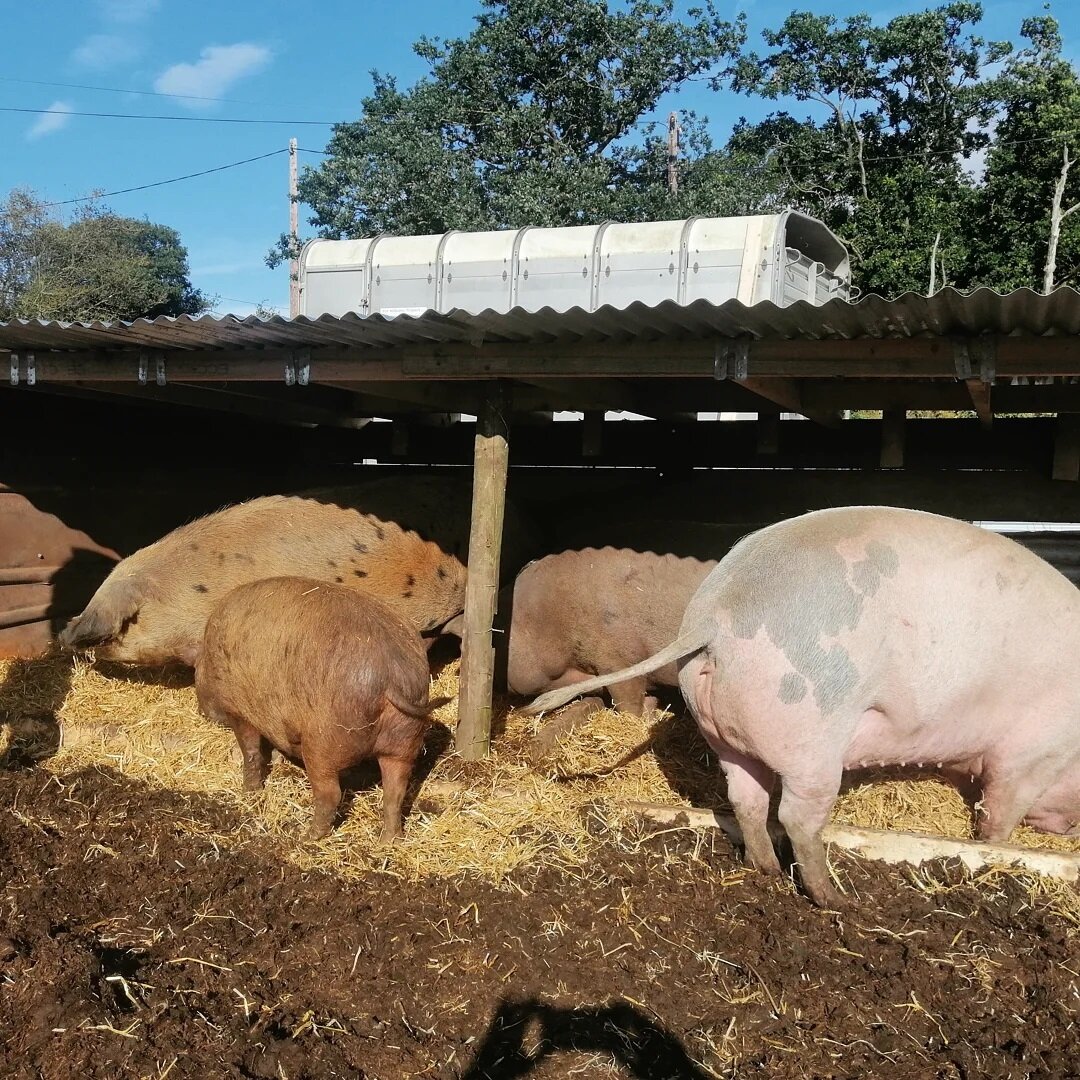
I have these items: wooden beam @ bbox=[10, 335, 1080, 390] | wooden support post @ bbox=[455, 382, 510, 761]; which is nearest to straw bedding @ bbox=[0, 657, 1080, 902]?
wooden support post @ bbox=[455, 382, 510, 761]

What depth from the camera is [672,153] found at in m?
22.6

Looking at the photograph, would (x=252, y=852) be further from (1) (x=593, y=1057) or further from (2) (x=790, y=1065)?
(2) (x=790, y=1065)

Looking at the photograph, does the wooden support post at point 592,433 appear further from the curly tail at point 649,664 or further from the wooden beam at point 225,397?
the curly tail at point 649,664

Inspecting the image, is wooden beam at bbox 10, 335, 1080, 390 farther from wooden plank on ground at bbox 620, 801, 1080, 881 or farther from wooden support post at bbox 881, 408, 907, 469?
wooden support post at bbox 881, 408, 907, 469

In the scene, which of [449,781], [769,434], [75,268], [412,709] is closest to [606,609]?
[449,781]

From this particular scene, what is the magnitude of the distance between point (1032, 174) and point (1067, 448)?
1831 centimetres

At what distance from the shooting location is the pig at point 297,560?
5766mm

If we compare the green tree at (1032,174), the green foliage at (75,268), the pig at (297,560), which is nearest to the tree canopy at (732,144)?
the green tree at (1032,174)

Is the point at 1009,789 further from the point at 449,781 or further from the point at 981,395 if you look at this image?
the point at 449,781

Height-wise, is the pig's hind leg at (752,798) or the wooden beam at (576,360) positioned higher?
the wooden beam at (576,360)

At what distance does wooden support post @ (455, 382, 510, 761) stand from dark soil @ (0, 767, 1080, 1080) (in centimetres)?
125

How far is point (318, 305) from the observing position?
10.4m

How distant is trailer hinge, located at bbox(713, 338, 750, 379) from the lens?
421 centimetres

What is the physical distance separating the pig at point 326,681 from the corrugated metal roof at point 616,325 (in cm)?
Result: 125
